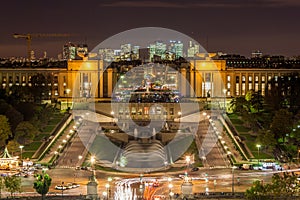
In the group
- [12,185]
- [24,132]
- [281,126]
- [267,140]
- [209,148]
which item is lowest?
[12,185]

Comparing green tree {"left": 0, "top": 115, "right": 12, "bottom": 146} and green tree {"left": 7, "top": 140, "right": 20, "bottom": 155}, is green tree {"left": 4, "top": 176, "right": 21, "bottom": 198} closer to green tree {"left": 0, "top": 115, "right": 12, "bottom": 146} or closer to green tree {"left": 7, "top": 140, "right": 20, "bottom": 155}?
green tree {"left": 7, "top": 140, "right": 20, "bottom": 155}

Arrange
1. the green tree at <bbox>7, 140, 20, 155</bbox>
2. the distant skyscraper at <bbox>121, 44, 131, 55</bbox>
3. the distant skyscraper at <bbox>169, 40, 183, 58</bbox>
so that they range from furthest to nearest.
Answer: the distant skyscraper at <bbox>169, 40, 183, 58</bbox> → the distant skyscraper at <bbox>121, 44, 131, 55</bbox> → the green tree at <bbox>7, 140, 20, 155</bbox>

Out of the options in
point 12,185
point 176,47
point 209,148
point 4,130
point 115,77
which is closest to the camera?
point 12,185

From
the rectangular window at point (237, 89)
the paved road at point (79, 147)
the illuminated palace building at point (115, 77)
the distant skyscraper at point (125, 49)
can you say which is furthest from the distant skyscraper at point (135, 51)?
the paved road at point (79, 147)

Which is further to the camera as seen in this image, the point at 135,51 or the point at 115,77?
the point at 135,51

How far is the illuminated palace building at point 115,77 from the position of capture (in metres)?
75.8

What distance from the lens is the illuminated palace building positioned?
7575 centimetres

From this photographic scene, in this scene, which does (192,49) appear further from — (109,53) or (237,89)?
(237,89)

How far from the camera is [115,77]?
267 feet

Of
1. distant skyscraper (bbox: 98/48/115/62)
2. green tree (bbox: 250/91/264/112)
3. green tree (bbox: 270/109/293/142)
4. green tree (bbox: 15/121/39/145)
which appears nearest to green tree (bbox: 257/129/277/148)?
A: green tree (bbox: 270/109/293/142)

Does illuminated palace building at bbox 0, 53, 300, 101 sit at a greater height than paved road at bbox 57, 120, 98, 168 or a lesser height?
greater

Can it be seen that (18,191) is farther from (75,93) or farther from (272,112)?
(75,93)

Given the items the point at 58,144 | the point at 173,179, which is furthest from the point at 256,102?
the point at 173,179

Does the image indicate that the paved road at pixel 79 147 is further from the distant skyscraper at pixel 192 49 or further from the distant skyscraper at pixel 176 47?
the distant skyscraper at pixel 176 47
